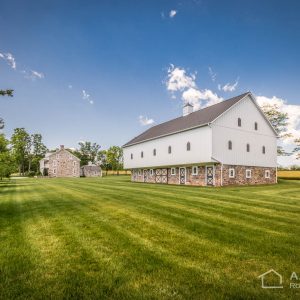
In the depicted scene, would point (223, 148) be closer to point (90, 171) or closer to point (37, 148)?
point (90, 171)

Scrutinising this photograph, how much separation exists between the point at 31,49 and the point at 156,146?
64.6 ft

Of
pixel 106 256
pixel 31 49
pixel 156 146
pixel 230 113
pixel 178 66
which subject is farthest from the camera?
pixel 156 146

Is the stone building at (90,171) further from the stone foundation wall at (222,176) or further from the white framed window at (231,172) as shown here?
the white framed window at (231,172)

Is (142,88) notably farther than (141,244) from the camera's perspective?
Yes

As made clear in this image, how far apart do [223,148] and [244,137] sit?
3784 millimetres

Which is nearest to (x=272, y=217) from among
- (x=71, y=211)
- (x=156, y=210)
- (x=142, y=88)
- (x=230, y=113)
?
(x=156, y=210)

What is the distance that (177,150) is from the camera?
97.3 ft

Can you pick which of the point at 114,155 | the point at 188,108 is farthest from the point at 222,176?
the point at 114,155

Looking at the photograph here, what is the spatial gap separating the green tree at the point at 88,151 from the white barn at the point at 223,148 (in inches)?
2702

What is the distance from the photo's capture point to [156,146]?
34250 mm

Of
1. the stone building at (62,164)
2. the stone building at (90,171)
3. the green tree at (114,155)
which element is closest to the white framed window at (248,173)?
the stone building at (62,164)

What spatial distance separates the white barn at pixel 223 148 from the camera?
2506 cm

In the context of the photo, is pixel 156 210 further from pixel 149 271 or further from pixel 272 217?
pixel 149 271

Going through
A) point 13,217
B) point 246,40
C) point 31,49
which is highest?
point 246,40
